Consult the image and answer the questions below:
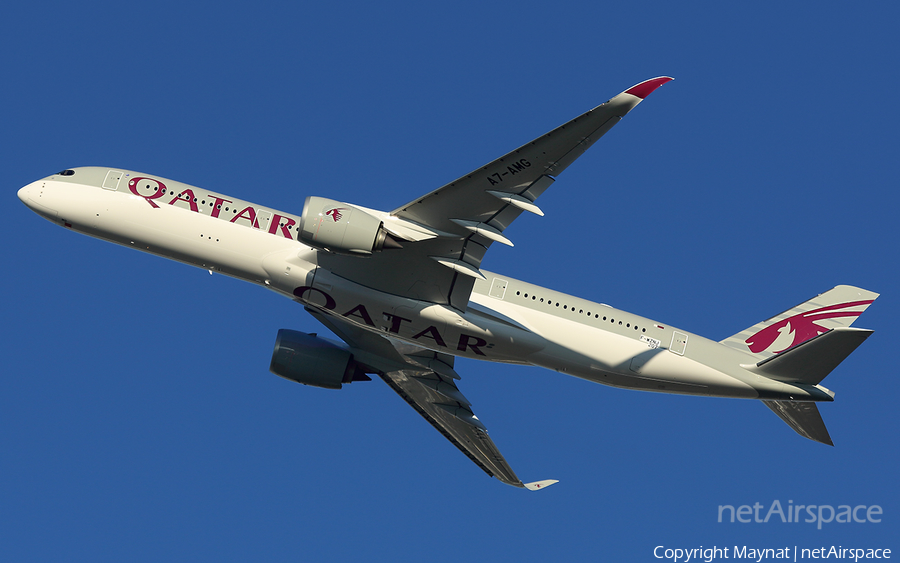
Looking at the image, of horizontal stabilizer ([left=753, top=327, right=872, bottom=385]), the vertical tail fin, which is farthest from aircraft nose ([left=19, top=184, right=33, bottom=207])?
horizontal stabilizer ([left=753, top=327, right=872, bottom=385])

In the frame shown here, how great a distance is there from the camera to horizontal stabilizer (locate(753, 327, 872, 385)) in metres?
26.0

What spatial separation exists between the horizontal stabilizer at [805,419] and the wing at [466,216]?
41.8ft

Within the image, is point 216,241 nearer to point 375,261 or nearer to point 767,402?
point 375,261

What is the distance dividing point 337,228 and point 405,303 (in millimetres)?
4120

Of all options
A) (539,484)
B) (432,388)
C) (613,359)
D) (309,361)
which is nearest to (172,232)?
(309,361)

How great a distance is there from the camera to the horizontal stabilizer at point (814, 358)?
85.3ft

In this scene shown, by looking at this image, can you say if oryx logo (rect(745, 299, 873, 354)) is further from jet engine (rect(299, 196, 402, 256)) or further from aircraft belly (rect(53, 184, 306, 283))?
aircraft belly (rect(53, 184, 306, 283))

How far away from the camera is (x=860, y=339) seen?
2538 centimetres

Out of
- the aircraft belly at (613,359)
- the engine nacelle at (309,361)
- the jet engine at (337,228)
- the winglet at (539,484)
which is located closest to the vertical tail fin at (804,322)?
the aircraft belly at (613,359)

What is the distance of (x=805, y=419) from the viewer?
97.6ft

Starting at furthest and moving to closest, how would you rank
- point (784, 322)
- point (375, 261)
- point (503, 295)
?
point (784, 322)
point (503, 295)
point (375, 261)

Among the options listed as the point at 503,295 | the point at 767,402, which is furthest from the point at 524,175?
the point at 767,402

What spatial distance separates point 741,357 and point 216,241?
19.7m

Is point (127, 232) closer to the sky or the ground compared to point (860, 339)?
closer to the ground
